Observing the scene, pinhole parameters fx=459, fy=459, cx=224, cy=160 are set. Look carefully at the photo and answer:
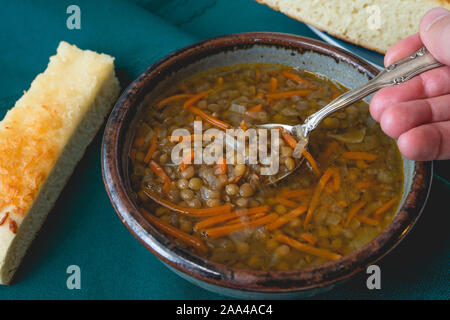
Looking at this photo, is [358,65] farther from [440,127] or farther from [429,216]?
[429,216]

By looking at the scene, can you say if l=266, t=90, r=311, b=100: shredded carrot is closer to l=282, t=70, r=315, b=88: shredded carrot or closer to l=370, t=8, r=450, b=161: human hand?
l=282, t=70, r=315, b=88: shredded carrot

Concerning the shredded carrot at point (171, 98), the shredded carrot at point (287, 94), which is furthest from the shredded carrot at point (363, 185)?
the shredded carrot at point (171, 98)

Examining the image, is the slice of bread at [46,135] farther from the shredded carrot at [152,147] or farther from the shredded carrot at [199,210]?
the shredded carrot at [199,210]

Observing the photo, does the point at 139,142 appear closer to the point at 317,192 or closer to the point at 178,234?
the point at 178,234

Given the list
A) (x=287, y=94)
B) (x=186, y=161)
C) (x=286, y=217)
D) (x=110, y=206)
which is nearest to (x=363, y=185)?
(x=286, y=217)

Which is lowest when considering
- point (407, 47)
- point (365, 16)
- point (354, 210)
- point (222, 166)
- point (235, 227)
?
point (235, 227)
